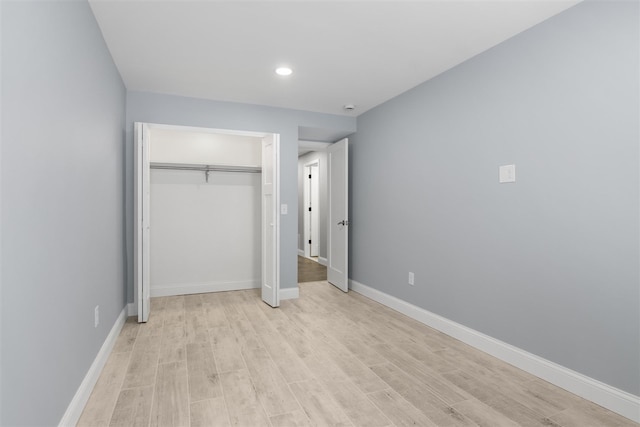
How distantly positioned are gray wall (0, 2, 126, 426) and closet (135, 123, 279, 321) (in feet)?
6.11

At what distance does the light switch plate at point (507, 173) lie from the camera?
2615mm

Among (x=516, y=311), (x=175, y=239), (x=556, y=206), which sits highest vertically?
(x=556, y=206)

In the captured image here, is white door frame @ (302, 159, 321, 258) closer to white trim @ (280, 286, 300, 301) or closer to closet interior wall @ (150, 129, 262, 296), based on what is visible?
closet interior wall @ (150, 129, 262, 296)

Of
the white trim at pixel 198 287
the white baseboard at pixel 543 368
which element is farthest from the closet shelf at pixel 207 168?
the white baseboard at pixel 543 368

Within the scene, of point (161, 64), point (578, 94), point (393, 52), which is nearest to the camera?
point (578, 94)

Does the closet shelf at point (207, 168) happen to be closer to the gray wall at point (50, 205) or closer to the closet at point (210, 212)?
the closet at point (210, 212)

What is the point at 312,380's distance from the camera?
236 centimetres

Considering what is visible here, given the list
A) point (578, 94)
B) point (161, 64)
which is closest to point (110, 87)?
point (161, 64)

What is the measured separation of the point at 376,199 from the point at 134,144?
9.03ft

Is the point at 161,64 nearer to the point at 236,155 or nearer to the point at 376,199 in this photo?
the point at 236,155

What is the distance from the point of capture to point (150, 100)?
12.6ft

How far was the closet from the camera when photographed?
4324mm

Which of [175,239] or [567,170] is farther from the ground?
[567,170]

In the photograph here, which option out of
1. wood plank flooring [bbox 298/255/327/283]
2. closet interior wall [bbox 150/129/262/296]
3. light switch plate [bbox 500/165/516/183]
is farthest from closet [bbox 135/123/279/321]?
light switch plate [bbox 500/165/516/183]
